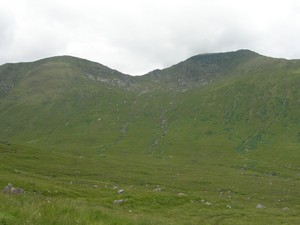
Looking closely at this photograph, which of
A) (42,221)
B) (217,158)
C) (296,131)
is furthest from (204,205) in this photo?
(296,131)

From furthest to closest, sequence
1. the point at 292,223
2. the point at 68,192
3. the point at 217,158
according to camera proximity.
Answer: the point at 217,158 → the point at 68,192 → the point at 292,223

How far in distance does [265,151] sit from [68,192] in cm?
13736

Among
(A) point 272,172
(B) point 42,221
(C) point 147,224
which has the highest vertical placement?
(B) point 42,221

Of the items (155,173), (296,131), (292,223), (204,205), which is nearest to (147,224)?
(292,223)

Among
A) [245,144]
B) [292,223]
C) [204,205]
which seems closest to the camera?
[292,223]

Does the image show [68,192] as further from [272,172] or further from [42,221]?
[272,172]

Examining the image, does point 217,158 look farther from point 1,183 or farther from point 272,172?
point 1,183

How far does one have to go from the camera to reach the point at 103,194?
59500mm

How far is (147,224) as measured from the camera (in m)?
11.3

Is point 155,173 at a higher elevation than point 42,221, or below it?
below

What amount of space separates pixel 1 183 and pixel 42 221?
168ft

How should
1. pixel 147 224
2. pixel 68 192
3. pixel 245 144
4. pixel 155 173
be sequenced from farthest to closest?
pixel 245 144 → pixel 155 173 → pixel 68 192 → pixel 147 224

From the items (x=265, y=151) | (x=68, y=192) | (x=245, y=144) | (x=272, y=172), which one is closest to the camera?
(x=68, y=192)

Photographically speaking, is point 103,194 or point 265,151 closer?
point 103,194
